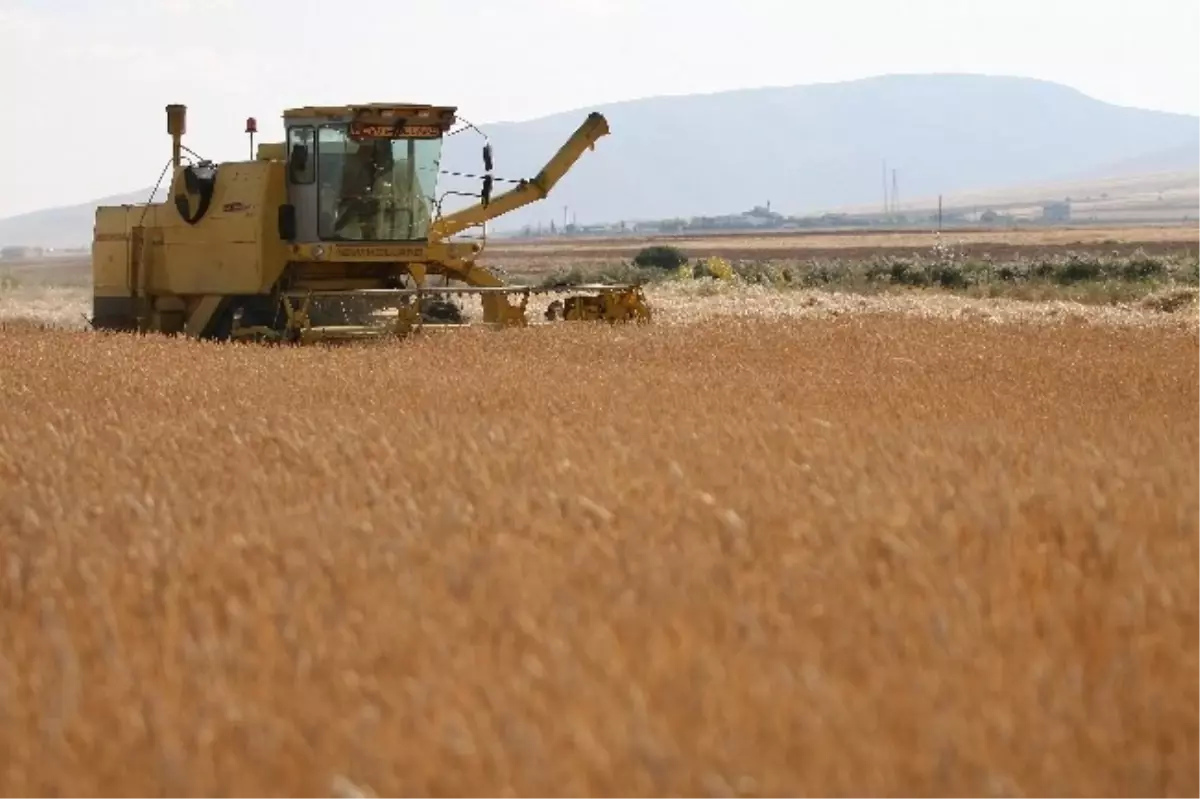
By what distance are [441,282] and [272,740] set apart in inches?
768

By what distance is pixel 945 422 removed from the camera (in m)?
7.76

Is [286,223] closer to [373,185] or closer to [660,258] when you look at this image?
[373,185]

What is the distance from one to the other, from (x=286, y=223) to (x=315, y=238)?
363 millimetres

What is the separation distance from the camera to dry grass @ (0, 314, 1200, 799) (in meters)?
2.57

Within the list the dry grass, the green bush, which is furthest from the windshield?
the green bush

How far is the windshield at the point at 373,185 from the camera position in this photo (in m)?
19.0

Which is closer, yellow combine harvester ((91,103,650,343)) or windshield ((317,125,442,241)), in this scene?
yellow combine harvester ((91,103,650,343))

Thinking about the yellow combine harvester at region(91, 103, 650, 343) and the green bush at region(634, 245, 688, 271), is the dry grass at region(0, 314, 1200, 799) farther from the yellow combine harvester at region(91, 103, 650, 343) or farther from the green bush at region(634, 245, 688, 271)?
the green bush at region(634, 245, 688, 271)

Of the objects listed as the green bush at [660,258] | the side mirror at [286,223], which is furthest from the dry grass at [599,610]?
the green bush at [660,258]

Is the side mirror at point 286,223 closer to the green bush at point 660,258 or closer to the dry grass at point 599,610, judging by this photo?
the dry grass at point 599,610

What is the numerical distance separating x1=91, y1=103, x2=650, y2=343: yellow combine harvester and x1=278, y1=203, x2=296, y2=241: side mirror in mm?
15

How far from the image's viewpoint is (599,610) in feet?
11.0

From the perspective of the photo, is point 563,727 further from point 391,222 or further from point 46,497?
point 391,222

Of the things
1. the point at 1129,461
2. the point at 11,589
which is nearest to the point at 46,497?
the point at 11,589
